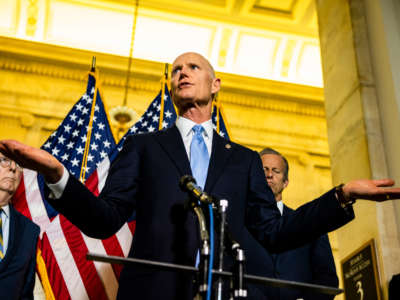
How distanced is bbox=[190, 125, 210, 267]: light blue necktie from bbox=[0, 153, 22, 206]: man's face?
6.46 feet

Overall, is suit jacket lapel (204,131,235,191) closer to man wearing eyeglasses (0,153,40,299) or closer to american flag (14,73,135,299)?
man wearing eyeglasses (0,153,40,299)

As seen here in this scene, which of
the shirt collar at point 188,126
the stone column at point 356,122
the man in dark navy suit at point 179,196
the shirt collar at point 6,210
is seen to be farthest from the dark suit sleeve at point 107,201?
the stone column at point 356,122

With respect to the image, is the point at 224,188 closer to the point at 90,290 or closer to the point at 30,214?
the point at 90,290

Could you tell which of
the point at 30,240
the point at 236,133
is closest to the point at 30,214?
the point at 30,240

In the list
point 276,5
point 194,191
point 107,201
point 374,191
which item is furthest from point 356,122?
point 276,5

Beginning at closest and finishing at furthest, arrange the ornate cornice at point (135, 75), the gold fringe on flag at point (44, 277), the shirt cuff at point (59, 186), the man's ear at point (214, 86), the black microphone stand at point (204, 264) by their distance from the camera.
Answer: the black microphone stand at point (204, 264) < the shirt cuff at point (59, 186) < the man's ear at point (214, 86) < the gold fringe on flag at point (44, 277) < the ornate cornice at point (135, 75)

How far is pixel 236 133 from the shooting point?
972cm

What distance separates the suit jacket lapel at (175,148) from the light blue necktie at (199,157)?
0.05m

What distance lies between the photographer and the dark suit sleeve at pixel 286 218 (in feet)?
6.07

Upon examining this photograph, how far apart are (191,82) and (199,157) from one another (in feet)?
1.19

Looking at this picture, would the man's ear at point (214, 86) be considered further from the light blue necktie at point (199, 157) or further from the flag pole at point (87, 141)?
the flag pole at point (87, 141)

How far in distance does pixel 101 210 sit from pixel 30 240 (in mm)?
1829

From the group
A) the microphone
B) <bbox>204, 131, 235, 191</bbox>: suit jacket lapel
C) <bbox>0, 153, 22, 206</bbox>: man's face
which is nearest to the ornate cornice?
<bbox>0, 153, 22, 206</bbox>: man's face

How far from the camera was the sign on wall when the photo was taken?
3.70m
